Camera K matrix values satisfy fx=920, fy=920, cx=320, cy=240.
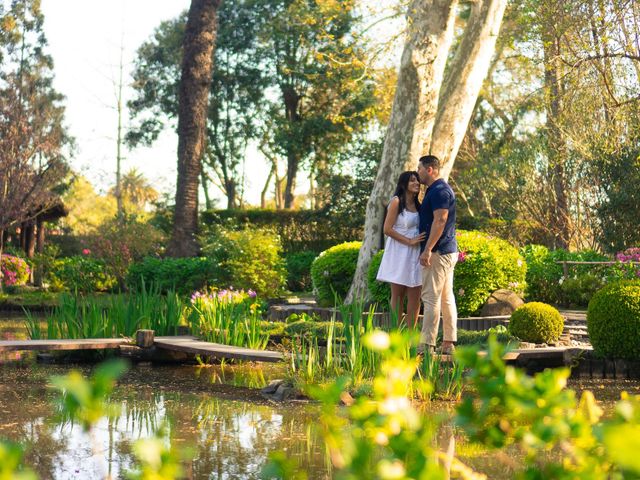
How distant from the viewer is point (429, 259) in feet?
28.2

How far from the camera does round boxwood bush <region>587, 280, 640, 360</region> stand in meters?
9.00

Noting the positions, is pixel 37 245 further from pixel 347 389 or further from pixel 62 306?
pixel 347 389

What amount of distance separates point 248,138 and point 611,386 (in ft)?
101

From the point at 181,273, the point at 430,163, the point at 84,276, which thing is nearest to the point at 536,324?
the point at 430,163

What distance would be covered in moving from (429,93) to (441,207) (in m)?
4.93

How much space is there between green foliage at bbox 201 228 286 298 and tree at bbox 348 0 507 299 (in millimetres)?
5016

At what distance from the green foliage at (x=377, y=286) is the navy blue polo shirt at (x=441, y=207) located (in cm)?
378

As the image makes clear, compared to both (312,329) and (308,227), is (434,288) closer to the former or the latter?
(312,329)

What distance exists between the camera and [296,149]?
32781 millimetres

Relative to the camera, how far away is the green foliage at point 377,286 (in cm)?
1255

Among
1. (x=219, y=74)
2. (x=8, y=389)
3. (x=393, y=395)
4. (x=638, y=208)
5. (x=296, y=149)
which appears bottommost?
(x=8, y=389)

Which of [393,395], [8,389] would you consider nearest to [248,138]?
[8,389]

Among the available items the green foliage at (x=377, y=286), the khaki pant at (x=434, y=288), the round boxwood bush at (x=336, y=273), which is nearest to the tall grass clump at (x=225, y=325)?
the khaki pant at (x=434, y=288)

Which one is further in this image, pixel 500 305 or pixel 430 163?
pixel 500 305
